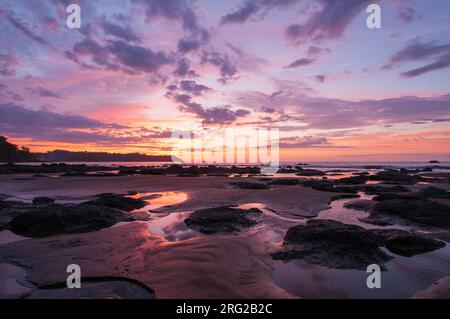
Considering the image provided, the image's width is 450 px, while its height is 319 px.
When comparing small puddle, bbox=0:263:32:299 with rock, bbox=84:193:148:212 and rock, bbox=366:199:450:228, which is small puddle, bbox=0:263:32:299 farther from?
rock, bbox=366:199:450:228

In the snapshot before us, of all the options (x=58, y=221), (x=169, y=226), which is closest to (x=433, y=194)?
(x=169, y=226)

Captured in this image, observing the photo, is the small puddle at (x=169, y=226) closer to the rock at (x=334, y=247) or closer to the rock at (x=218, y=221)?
the rock at (x=218, y=221)

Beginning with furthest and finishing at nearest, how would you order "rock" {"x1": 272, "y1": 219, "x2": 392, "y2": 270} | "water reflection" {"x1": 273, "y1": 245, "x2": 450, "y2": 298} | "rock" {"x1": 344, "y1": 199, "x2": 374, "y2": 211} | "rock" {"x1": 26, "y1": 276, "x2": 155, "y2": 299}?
"rock" {"x1": 344, "y1": 199, "x2": 374, "y2": 211}
"rock" {"x1": 272, "y1": 219, "x2": 392, "y2": 270}
"water reflection" {"x1": 273, "y1": 245, "x2": 450, "y2": 298}
"rock" {"x1": 26, "y1": 276, "x2": 155, "y2": 299}

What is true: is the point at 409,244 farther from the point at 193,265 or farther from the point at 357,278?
the point at 193,265

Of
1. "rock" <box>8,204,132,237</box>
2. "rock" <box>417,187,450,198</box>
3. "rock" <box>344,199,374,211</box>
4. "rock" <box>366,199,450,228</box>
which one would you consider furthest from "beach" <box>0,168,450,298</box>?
"rock" <box>417,187,450,198</box>

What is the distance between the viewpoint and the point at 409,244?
7.44 metres

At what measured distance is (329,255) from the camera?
6629 mm

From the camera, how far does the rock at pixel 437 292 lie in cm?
474

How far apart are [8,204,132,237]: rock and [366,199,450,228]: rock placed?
10.0 meters

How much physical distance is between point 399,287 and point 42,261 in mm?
7318

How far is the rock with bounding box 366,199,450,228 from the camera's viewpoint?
10.4 meters

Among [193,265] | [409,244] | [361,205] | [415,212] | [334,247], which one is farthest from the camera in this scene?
[361,205]

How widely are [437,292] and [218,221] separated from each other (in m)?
6.32
